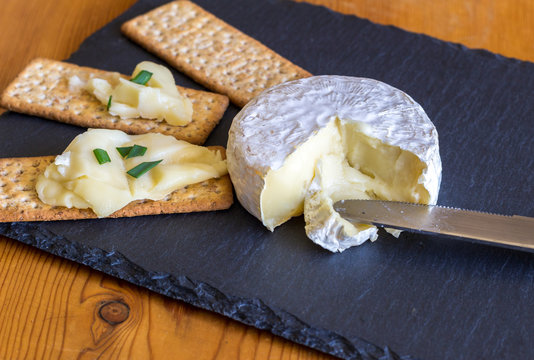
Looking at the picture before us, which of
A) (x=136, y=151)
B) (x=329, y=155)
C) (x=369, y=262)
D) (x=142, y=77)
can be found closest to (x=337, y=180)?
(x=329, y=155)

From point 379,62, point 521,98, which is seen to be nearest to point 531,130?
point 521,98

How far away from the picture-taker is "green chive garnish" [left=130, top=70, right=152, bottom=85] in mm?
2820

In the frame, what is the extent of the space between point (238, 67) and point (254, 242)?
103 centimetres

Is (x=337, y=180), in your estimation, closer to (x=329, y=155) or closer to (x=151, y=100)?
(x=329, y=155)

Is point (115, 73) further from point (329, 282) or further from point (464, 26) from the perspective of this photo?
point (464, 26)

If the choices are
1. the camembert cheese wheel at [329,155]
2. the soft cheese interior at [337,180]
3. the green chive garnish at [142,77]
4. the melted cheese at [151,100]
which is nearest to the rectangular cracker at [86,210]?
the camembert cheese wheel at [329,155]

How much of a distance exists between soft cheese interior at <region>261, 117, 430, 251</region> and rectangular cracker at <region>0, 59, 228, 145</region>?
549mm

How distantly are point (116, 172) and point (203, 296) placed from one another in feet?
1.86

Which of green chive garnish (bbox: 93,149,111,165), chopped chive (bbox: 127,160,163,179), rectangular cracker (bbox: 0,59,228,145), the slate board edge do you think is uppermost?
green chive garnish (bbox: 93,149,111,165)

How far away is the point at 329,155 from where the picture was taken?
8.06 ft

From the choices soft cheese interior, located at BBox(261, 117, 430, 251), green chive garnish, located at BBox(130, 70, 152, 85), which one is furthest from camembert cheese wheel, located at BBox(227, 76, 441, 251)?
green chive garnish, located at BBox(130, 70, 152, 85)

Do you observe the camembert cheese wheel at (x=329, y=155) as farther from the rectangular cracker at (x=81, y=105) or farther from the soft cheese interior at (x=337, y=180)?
the rectangular cracker at (x=81, y=105)

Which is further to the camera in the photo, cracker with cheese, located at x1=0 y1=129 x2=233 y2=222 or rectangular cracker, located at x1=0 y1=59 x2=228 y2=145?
rectangular cracker, located at x1=0 y1=59 x2=228 y2=145

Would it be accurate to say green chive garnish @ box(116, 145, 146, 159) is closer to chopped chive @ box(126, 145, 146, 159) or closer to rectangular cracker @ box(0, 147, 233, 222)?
chopped chive @ box(126, 145, 146, 159)
